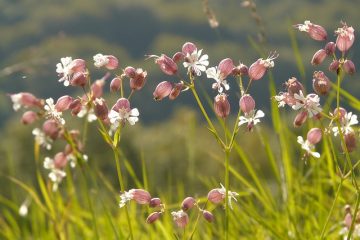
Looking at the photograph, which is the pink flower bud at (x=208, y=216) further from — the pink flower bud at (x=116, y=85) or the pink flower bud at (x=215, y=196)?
the pink flower bud at (x=116, y=85)

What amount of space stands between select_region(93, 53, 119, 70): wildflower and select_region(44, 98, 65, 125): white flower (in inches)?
5.6

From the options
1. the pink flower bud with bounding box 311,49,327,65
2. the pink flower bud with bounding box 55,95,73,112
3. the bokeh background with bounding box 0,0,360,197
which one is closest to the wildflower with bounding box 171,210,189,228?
the pink flower bud with bounding box 55,95,73,112

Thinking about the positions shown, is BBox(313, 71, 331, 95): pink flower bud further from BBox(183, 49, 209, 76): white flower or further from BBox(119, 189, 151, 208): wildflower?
BBox(119, 189, 151, 208): wildflower

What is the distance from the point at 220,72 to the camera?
169 centimetres

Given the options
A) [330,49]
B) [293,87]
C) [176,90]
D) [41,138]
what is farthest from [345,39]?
[41,138]

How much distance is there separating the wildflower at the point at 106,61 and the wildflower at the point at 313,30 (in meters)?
0.46

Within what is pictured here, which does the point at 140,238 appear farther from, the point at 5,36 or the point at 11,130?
the point at 5,36

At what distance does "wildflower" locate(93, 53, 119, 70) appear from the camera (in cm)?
174

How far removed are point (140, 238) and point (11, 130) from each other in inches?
956

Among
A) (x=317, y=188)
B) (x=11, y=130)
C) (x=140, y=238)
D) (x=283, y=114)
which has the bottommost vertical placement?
(x=11, y=130)

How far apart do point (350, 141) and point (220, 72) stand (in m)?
0.38

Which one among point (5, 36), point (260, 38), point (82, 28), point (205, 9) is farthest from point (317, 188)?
point (82, 28)

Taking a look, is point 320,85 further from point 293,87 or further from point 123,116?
point 123,116

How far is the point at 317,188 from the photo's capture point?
10.3 feet
